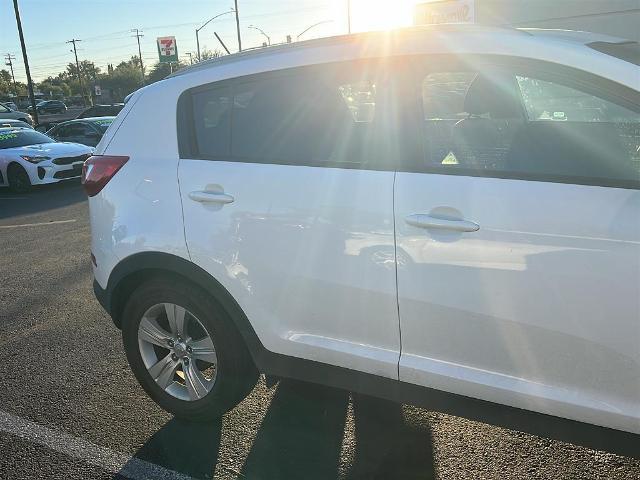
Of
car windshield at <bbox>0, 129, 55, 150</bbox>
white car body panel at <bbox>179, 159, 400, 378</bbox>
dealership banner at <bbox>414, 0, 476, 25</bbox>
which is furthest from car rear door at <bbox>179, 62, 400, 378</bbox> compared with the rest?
dealership banner at <bbox>414, 0, 476, 25</bbox>

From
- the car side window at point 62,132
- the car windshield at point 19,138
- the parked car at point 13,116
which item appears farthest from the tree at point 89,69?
the car windshield at point 19,138

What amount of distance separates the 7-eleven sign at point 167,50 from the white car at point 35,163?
113 feet

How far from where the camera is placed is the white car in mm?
11273

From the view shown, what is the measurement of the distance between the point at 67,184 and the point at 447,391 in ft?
39.1

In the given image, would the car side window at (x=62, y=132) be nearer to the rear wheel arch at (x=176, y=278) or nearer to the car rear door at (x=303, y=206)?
the rear wheel arch at (x=176, y=278)

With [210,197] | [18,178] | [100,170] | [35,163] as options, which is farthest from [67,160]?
[210,197]

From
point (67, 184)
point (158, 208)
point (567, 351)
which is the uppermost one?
point (158, 208)

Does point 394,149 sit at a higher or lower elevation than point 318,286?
higher

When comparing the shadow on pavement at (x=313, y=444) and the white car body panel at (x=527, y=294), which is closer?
the white car body panel at (x=527, y=294)

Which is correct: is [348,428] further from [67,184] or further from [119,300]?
[67,184]

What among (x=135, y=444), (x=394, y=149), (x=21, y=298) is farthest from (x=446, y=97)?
(x=21, y=298)

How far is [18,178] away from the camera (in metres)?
11.4

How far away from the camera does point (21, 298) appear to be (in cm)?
508

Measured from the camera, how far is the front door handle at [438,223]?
2080mm
